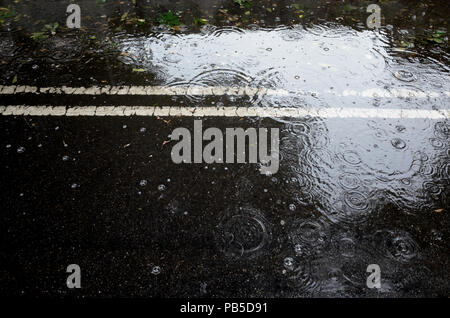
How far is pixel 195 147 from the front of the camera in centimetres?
293

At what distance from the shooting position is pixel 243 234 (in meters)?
2.35

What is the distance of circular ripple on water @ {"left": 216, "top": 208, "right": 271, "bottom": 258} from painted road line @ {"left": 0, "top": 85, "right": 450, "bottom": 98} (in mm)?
1559

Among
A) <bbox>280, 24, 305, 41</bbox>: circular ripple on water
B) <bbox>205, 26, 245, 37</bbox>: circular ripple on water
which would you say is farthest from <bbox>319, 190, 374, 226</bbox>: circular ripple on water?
<bbox>205, 26, 245, 37</bbox>: circular ripple on water

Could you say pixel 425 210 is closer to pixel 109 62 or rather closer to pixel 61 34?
pixel 109 62

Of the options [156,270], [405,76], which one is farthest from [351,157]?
[156,270]

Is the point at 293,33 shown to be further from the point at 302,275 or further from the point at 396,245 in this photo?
the point at 302,275

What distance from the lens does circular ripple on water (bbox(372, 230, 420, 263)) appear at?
7.33ft

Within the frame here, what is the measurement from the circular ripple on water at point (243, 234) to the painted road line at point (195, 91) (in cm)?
156

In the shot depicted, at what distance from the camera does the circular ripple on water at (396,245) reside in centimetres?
223

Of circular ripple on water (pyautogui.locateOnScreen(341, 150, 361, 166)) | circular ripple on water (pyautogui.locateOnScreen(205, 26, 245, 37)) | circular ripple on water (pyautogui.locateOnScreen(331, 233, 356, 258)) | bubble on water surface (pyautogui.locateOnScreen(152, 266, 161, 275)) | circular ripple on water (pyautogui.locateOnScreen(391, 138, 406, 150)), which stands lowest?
bubble on water surface (pyautogui.locateOnScreen(152, 266, 161, 275))

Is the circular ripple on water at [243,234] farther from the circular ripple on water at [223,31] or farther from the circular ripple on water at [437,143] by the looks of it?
the circular ripple on water at [223,31]

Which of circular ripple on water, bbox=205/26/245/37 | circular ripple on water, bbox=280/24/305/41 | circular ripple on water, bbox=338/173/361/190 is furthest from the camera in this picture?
circular ripple on water, bbox=205/26/245/37

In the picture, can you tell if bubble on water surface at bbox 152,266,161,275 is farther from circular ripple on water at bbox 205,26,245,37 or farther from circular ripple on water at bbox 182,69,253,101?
circular ripple on water at bbox 205,26,245,37
